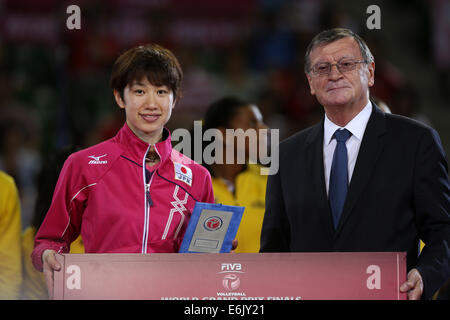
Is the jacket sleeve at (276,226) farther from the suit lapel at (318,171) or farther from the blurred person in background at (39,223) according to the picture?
the blurred person in background at (39,223)

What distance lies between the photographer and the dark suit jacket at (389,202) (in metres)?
2.12

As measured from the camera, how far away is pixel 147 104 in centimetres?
225

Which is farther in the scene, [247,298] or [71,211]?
[71,211]

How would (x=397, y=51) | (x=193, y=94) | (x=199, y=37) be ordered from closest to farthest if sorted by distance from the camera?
(x=193, y=94), (x=199, y=37), (x=397, y=51)

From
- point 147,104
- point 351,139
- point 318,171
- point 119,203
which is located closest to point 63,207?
point 119,203

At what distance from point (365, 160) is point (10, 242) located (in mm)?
1361

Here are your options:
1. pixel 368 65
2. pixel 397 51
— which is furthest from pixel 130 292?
pixel 397 51

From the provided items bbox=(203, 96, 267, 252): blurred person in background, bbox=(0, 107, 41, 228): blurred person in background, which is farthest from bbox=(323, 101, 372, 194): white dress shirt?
bbox=(0, 107, 41, 228): blurred person in background

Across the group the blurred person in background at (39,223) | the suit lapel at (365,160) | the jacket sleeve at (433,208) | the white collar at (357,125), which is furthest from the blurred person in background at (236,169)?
the jacket sleeve at (433,208)

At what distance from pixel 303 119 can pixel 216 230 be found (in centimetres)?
273

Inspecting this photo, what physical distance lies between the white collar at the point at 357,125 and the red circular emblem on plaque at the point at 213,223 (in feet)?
1.53

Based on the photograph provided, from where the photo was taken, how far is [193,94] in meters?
5.45

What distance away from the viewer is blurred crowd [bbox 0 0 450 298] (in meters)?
4.61

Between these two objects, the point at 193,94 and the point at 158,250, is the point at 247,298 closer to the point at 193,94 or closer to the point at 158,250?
the point at 158,250
